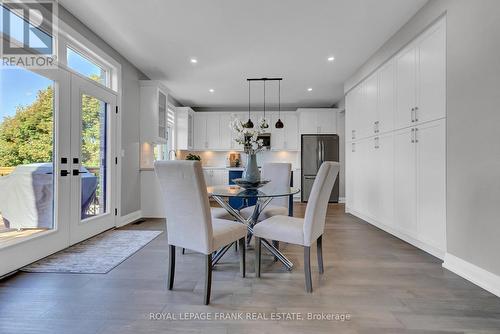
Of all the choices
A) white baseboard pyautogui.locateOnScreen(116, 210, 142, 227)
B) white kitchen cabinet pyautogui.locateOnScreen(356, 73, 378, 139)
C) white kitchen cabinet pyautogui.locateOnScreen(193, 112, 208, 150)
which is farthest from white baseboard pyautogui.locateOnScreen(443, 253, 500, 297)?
white kitchen cabinet pyautogui.locateOnScreen(193, 112, 208, 150)

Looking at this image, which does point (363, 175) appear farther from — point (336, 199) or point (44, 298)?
point (44, 298)

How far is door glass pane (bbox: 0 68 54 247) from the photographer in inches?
90.0

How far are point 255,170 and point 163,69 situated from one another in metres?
2.92

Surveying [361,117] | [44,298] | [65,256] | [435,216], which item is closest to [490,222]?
[435,216]

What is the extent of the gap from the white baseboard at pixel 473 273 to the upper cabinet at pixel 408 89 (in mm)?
1366

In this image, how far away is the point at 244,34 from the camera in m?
3.30

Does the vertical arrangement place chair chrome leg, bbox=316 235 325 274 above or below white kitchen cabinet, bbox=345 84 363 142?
below

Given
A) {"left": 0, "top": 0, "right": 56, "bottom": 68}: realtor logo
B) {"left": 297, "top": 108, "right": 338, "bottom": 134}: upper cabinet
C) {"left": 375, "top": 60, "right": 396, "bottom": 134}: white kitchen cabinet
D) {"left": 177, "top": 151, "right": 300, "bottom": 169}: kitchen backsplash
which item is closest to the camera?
{"left": 0, "top": 0, "right": 56, "bottom": 68}: realtor logo

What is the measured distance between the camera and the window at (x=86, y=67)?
3.04m

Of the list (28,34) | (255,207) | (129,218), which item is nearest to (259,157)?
(129,218)

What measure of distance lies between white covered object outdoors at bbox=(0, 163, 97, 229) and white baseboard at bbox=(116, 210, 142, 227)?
1.28 meters

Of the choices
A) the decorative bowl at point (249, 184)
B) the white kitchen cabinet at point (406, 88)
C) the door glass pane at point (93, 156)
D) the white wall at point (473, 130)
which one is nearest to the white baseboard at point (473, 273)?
the white wall at point (473, 130)

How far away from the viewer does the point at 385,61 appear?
3574mm

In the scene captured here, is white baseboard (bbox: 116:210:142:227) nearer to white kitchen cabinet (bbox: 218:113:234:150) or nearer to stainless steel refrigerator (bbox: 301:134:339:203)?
white kitchen cabinet (bbox: 218:113:234:150)
